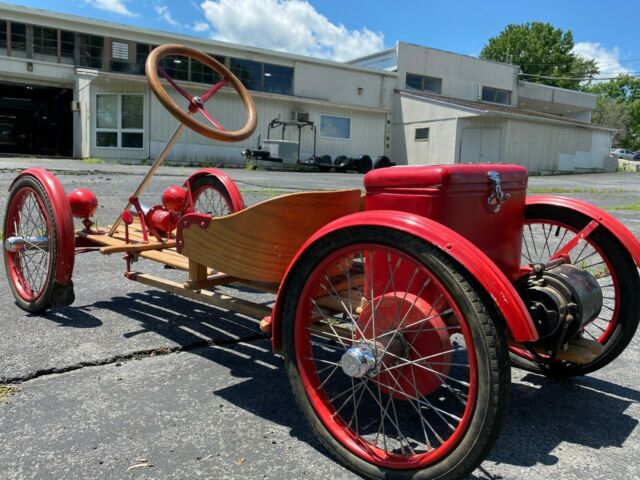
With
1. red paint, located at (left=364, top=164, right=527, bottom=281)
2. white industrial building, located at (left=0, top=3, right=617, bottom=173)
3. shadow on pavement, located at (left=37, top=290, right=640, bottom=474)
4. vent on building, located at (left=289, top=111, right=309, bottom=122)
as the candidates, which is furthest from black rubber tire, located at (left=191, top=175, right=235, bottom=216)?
vent on building, located at (left=289, top=111, right=309, bottom=122)

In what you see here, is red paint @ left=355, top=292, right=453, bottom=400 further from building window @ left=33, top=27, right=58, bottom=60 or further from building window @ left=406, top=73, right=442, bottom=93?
building window @ left=406, top=73, right=442, bottom=93

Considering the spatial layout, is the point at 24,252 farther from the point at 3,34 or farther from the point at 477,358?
the point at 3,34

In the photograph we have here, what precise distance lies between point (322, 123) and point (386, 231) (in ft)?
86.9

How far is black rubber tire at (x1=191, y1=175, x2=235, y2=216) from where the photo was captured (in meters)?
4.43

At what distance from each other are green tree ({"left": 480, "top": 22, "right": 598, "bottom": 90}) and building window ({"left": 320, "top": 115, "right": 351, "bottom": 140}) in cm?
4426

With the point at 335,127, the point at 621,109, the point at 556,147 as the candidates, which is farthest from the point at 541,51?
the point at 335,127

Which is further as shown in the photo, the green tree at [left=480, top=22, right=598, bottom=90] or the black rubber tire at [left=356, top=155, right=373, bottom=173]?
the green tree at [left=480, top=22, right=598, bottom=90]

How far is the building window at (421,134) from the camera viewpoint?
2861 cm

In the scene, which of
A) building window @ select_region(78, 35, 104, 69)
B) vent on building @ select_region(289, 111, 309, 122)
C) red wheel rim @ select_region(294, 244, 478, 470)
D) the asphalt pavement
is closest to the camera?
red wheel rim @ select_region(294, 244, 478, 470)

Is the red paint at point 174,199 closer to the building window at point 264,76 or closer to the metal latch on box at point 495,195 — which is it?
the metal latch on box at point 495,195

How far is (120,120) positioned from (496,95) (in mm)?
24565

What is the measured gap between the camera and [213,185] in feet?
15.0

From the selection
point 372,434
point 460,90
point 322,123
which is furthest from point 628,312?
point 460,90

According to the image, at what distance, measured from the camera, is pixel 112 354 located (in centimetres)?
312
